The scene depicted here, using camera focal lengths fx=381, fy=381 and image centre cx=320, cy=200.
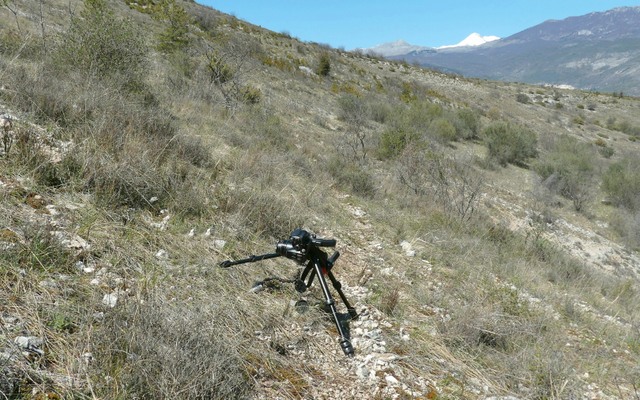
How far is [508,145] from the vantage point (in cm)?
1695

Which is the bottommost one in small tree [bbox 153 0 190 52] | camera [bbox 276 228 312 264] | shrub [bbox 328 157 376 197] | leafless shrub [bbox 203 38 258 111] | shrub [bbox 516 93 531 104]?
shrub [bbox 328 157 376 197]

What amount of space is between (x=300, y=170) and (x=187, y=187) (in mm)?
2816

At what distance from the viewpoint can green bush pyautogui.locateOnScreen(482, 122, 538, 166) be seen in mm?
16688

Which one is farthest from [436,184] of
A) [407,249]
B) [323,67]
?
[323,67]

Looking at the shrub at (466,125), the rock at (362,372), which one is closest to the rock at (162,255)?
the rock at (362,372)

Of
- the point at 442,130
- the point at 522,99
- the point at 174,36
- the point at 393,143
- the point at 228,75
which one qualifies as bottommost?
the point at 393,143

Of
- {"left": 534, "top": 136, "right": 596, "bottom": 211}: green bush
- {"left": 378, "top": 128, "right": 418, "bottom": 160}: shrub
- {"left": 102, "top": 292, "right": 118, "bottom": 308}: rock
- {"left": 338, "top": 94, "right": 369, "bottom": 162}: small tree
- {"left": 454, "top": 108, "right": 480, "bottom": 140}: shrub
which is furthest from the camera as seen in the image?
{"left": 454, "top": 108, "right": 480, "bottom": 140}: shrub

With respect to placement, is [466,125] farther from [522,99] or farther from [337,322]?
[522,99]

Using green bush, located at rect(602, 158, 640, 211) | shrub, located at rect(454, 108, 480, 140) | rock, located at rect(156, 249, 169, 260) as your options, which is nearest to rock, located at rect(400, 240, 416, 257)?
rock, located at rect(156, 249, 169, 260)

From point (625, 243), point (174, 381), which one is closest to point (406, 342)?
point (174, 381)

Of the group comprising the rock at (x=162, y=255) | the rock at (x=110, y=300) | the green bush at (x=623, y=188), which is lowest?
the green bush at (x=623, y=188)

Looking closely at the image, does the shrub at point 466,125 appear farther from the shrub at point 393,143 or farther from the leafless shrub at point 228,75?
the leafless shrub at point 228,75

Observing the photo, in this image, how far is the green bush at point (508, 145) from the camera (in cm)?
1669

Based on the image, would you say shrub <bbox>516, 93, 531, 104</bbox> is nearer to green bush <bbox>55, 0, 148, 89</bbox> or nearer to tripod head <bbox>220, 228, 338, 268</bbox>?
green bush <bbox>55, 0, 148, 89</bbox>
